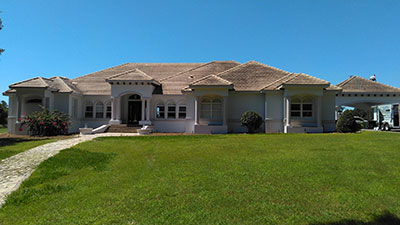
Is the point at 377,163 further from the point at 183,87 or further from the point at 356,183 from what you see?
the point at 183,87

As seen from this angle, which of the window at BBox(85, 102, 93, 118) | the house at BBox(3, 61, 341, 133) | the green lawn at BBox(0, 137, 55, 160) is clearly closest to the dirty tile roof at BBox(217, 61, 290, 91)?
the house at BBox(3, 61, 341, 133)

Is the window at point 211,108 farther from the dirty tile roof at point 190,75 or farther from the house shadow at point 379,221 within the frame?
the house shadow at point 379,221

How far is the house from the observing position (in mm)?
21406

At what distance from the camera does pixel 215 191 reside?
5609 millimetres

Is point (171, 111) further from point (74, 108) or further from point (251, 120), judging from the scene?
point (74, 108)

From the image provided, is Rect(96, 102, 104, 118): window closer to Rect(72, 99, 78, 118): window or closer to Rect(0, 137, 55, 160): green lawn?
Rect(72, 99, 78, 118): window

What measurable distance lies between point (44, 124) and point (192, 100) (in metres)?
12.6

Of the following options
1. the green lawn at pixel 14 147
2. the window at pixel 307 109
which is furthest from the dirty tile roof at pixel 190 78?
the green lawn at pixel 14 147

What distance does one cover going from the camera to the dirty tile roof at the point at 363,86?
28.3 m

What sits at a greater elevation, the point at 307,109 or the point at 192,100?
the point at 192,100

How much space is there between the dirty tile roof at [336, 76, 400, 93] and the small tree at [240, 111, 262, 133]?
14.5 m

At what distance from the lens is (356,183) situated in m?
6.02

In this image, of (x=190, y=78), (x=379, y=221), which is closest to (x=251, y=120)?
(x=190, y=78)

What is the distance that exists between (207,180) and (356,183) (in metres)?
3.69
